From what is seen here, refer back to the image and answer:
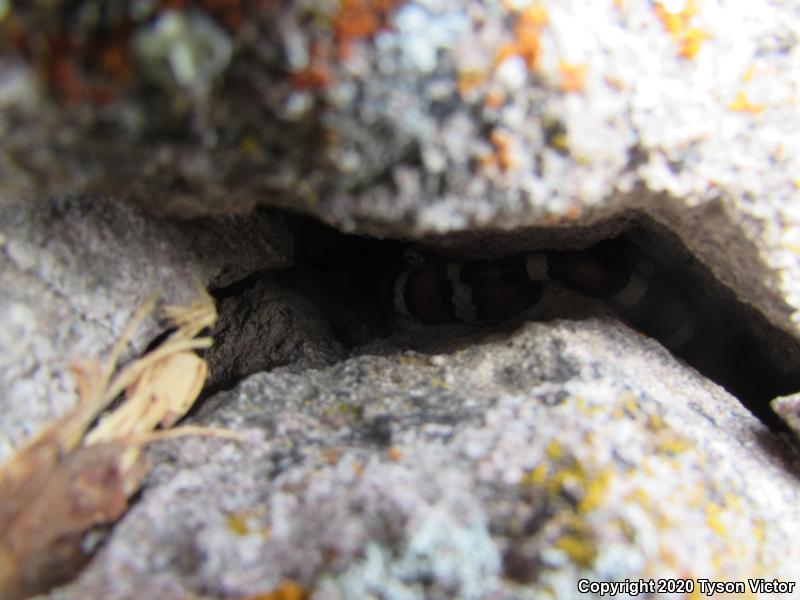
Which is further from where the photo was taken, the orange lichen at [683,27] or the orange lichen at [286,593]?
the orange lichen at [683,27]

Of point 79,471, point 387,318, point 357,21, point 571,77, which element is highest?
point 357,21

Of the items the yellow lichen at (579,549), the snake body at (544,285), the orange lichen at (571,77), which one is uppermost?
the orange lichen at (571,77)

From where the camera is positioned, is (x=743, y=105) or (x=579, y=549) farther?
(x=743, y=105)

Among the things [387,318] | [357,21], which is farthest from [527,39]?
[387,318]

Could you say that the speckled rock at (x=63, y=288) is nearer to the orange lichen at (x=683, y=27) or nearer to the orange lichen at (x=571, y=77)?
the orange lichen at (x=571, y=77)

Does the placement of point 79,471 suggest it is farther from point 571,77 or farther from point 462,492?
point 571,77

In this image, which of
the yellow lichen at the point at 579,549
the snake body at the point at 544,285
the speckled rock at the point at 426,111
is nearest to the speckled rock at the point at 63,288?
the speckled rock at the point at 426,111

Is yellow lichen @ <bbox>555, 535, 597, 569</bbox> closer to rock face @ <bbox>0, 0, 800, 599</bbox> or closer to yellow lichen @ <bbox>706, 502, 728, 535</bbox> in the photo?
rock face @ <bbox>0, 0, 800, 599</bbox>
